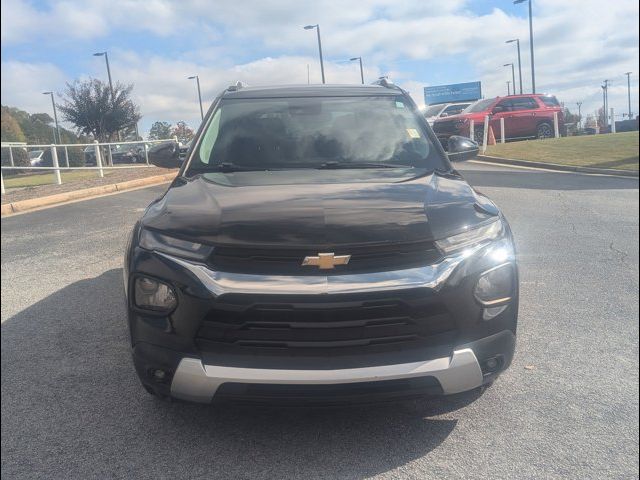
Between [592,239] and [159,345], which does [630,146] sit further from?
[159,345]

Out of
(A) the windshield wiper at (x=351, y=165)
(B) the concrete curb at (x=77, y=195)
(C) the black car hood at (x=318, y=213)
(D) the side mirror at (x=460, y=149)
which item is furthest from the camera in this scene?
(B) the concrete curb at (x=77, y=195)

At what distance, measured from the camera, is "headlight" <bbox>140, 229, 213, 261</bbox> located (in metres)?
2.28

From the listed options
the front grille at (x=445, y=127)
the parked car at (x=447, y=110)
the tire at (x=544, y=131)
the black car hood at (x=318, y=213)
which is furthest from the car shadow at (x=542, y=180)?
the parked car at (x=447, y=110)

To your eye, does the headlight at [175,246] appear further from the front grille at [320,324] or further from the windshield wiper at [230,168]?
the windshield wiper at [230,168]

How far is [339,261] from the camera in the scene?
7.39 ft

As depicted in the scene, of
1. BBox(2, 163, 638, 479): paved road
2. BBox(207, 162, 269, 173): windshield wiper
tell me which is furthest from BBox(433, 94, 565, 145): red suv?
BBox(207, 162, 269, 173): windshield wiper

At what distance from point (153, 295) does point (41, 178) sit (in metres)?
14.0

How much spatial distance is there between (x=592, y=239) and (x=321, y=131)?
4.32m

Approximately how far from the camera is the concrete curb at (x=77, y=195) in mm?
9867

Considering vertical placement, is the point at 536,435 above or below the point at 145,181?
below

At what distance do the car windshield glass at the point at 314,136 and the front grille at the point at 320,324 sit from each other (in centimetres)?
137

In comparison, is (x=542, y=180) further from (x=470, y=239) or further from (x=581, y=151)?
(x=470, y=239)

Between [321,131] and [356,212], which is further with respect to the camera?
[321,131]

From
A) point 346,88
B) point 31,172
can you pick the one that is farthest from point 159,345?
point 31,172
